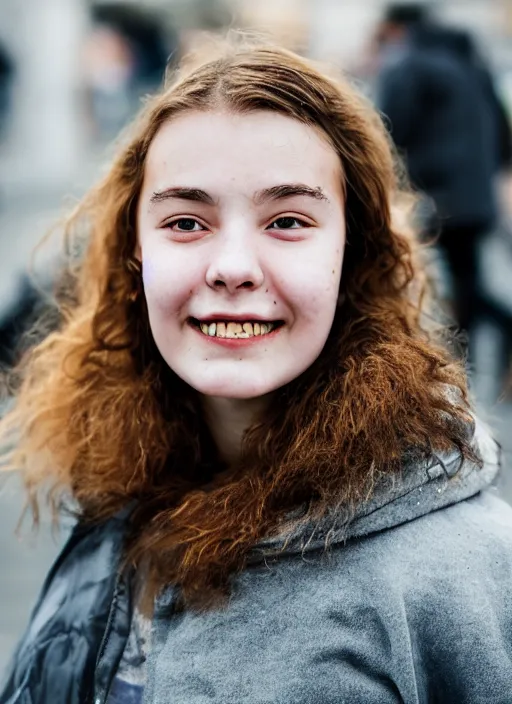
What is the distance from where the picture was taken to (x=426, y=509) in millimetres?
1393

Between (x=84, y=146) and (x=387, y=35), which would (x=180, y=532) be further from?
(x=84, y=146)

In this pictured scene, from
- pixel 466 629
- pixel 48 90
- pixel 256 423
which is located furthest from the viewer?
pixel 48 90

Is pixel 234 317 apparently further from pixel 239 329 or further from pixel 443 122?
→ pixel 443 122

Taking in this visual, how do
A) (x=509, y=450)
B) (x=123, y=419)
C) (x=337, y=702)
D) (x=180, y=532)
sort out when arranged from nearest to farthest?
(x=337, y=702) → (x=180, y=532) → (x=123, y=419) → (x=509, y=450)

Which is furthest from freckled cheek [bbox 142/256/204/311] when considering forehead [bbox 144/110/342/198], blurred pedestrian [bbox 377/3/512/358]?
blurred pedestrian [bbox 377/3/512/358]

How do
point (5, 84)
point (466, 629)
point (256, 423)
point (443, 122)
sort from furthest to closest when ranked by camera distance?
point (5, 84) < point (443, 122) < point (256, 423) < point (466, 629)

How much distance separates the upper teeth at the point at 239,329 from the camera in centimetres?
146

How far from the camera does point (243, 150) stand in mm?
1431

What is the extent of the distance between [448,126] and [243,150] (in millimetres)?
3684

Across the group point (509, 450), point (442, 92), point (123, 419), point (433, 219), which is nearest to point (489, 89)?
point (442, 92)

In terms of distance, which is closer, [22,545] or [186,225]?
[186,225]

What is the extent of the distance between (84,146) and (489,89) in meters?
10.0

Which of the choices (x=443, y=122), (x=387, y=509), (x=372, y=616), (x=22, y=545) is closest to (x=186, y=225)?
(x=387, y=509)

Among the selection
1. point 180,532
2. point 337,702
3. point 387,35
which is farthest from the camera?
point 387,35
